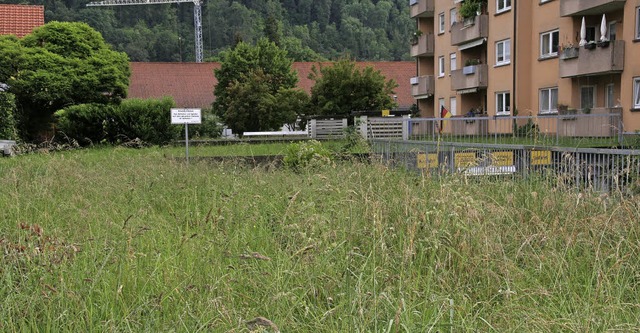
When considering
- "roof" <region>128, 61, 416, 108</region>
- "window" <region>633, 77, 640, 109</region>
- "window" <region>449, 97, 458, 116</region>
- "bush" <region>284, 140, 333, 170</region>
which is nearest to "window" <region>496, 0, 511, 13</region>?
"window" <region>449, 97, 458, 116</region>

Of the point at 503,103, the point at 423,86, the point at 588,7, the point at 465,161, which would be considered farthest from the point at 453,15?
the point at 465,161

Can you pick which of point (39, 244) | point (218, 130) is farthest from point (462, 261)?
point (218, 130)

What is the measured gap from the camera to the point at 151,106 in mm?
27625

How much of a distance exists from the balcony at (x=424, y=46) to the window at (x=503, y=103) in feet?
36.9

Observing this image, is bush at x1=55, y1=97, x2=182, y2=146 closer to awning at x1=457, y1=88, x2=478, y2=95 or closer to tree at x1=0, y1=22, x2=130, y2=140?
tree at x1=0, y1=22, x2=130, y2=140

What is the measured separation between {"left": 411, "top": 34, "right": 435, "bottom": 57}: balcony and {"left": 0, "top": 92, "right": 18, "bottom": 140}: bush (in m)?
28.2

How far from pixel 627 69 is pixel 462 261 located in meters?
23.5

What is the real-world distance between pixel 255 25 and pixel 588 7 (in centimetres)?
9347

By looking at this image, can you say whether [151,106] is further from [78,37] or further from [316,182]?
[316,182]

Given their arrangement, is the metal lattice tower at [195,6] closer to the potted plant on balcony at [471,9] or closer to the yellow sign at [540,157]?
the potted plant on balcony at [471,9]

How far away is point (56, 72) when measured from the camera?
3178 centimetres

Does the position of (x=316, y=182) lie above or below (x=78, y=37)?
below

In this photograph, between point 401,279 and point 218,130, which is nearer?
point 401,279

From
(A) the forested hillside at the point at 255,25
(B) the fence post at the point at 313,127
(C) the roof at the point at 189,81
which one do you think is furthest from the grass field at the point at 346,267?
(A) the forested hillside at the point at 255,25
